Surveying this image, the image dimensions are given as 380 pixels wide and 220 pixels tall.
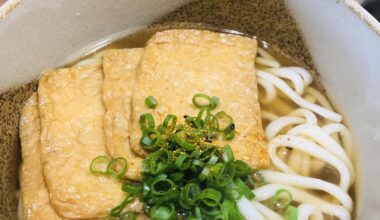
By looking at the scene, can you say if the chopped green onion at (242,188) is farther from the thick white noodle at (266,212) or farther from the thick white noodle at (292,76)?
the thick white noodle at (292,76)

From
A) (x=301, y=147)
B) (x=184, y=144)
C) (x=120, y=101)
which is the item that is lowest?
(x=120, y=101)

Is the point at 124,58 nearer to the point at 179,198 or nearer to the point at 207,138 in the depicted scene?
the point at 207,138

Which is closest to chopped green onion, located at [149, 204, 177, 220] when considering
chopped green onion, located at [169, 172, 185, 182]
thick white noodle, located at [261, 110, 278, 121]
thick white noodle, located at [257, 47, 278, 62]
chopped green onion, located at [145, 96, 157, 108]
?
chopped green onion, located at [169, 172, 185, 182]

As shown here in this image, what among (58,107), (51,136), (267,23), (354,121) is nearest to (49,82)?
(58,107)

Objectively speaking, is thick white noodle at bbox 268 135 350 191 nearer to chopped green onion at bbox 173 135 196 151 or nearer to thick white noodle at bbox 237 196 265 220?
thick white noodle at bbox 237 196 265 220

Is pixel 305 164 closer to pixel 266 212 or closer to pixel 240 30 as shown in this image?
pixel 266 212

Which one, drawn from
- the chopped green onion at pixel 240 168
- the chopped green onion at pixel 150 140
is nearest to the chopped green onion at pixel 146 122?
the chopped green onion at pixel 150 140

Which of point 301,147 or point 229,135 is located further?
A: point 301,147

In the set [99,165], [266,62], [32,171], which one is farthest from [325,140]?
[32,171]
